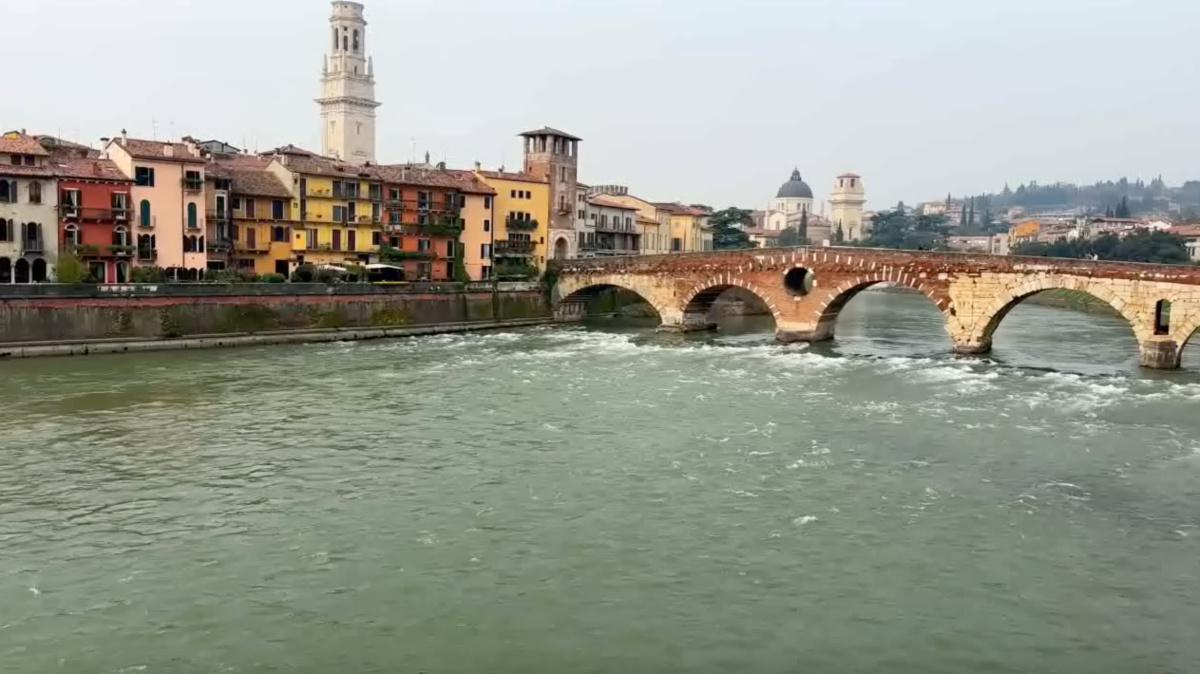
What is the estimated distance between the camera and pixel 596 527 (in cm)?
1791

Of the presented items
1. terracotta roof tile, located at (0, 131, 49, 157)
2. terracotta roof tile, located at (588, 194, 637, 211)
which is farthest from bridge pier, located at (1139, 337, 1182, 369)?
terracotta roof tile, located at (0, 131, 49, 157)

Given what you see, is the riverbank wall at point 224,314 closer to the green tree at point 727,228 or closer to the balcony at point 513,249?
the balcony at point 513,249

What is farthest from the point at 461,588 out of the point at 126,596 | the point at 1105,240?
the point at 1105,240

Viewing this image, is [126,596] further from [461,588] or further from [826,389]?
[826,389]

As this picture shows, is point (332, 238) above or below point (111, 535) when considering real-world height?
above

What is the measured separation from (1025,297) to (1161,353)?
5890 millimetres

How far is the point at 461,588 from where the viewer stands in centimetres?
1511

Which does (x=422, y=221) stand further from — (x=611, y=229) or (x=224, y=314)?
(x=611, y=229)

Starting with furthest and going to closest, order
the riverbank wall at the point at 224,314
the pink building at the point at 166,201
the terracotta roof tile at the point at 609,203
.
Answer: the terracotta roof tile at the point at 609,203, the pink building at the point at 166,201, the riverbank wall at the point at 224,314

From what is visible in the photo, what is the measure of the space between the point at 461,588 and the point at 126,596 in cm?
496

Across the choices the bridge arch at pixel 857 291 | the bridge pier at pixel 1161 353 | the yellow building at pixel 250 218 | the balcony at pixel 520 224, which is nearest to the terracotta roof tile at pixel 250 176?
the yellow building at pixel 250 218

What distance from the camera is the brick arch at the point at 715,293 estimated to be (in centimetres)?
4859

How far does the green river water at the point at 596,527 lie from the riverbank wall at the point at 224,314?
23.0 ft

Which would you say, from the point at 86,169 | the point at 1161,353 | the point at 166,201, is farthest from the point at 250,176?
the point at 1161,353
